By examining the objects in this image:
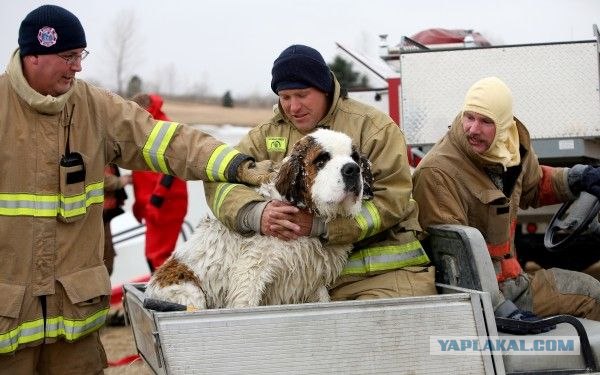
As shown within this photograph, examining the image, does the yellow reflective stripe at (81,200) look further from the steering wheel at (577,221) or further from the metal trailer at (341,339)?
the steering wheel at (577,221)

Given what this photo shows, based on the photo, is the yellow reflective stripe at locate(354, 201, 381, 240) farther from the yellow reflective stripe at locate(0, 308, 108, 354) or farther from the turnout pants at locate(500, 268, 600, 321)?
the yellow reflective stripe at locate(0, 308, 108, 354)

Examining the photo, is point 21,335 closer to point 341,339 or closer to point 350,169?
point 341,339

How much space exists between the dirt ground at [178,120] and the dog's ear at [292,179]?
4.04 ft

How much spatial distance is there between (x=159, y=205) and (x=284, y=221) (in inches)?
192

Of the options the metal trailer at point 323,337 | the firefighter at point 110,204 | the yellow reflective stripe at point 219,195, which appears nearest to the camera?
the metal trailer at point 323,337

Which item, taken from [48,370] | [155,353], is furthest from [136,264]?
[155,353]

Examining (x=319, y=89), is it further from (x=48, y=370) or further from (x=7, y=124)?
(x=48, y=370)

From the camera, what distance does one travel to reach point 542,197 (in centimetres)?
568

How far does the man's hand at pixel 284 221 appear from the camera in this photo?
4.27 meters

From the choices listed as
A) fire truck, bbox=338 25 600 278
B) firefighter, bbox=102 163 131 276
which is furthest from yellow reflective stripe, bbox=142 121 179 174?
firefighter, bbox=102 163 131 276

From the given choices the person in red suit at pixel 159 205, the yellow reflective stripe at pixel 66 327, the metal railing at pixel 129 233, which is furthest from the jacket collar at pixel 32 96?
the metal railing at pixel 129 233

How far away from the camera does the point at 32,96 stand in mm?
4219

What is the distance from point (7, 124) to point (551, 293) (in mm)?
3215

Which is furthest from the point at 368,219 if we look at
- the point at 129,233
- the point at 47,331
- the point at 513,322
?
the point at 129,233
